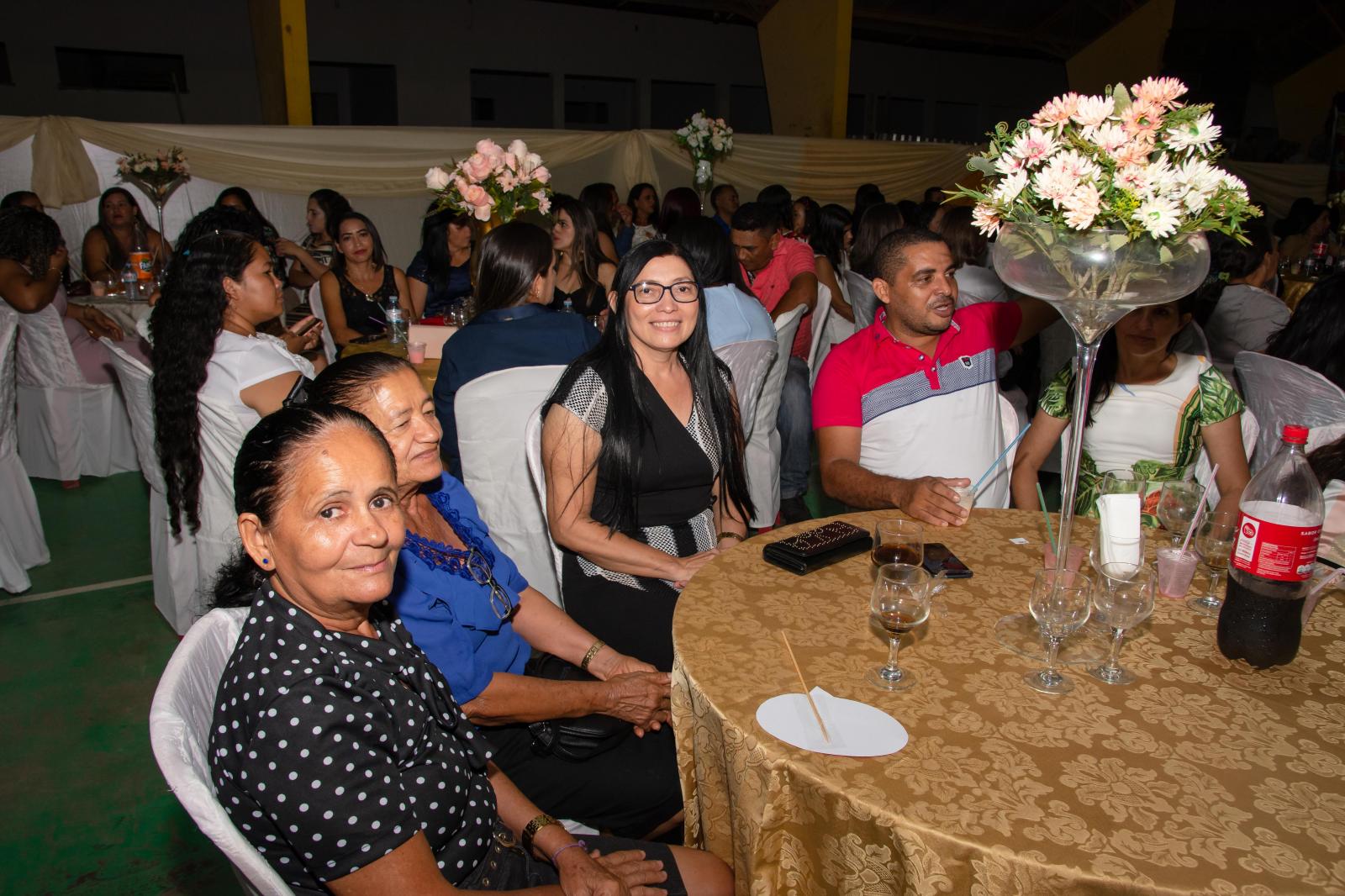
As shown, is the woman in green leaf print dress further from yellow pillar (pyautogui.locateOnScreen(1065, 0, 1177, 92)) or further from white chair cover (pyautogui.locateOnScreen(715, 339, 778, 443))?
yellow pillar (pyautogui.locateOnScreen(1065, 0, 1177, 92))

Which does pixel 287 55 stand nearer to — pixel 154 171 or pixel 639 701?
pixel 154 171

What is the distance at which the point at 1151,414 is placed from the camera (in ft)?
8.22

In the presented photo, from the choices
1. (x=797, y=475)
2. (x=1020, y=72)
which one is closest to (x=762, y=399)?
(x=797, y=475)

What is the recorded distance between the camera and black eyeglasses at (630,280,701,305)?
2398 mm

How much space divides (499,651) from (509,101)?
15.2 m

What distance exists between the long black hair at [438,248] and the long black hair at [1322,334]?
425 centimetres

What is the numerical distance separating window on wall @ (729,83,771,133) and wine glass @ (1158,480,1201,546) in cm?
1544

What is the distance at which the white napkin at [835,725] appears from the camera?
52.8 inches

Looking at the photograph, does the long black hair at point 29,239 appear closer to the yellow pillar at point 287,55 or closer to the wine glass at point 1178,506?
the yellow pillar at point 287,55

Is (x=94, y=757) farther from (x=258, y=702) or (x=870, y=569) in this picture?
(x=870, y=569)

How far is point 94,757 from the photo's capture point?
2750mm

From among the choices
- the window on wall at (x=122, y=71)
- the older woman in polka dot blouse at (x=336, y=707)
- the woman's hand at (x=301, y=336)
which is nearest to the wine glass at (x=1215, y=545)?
the older woman in polka dot blouse at (x=336, y=707)

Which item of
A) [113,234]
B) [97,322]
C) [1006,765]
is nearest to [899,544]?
[1006,765]

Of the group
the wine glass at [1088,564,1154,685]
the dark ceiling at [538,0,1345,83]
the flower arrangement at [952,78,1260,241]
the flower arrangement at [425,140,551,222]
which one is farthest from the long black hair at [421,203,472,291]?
the dark ceiling at [538,0,1345,83]
